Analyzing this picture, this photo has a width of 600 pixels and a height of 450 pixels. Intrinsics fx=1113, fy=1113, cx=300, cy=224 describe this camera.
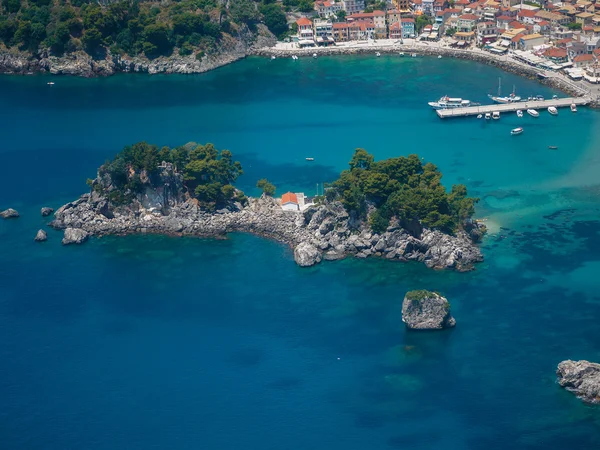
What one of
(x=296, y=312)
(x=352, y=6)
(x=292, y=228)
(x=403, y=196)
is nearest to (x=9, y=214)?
(x=292, y=228)

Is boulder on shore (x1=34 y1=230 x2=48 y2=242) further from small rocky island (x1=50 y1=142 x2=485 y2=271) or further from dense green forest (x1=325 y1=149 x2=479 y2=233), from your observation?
dense green forest (x1=325 y1=149 x2=479 y2=233)

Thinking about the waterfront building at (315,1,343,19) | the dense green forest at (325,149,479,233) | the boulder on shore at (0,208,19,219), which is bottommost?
the boulder on shore at (0,208,19,219)

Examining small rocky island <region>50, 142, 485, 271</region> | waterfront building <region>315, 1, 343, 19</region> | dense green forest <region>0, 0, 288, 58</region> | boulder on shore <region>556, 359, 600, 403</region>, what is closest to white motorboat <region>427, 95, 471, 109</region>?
small rocky island <region>50, 142, 485, 271</region>

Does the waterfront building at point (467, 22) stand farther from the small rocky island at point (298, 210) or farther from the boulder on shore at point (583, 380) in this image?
the boulder on shore at point (583, 380)

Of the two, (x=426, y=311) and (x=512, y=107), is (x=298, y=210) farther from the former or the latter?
(x=512, y=107)

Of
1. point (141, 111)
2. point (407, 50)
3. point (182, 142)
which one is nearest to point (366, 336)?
point (182, 142)

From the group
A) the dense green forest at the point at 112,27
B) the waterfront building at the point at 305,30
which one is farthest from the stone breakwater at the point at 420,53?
the dense green forest at the point at 112,27

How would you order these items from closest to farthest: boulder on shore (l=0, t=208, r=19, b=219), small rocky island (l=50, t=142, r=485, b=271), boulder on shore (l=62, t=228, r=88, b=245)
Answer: small rocky island (l=50, t=142, r=485, b=271)
boulder on shore (l=62, t=228, r=88, b=245)
boulder on shore (l=0, t=208, r=19, b=219)

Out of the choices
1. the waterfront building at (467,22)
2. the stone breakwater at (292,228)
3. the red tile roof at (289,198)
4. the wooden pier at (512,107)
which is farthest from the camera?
the waterfront building at (467,22)
